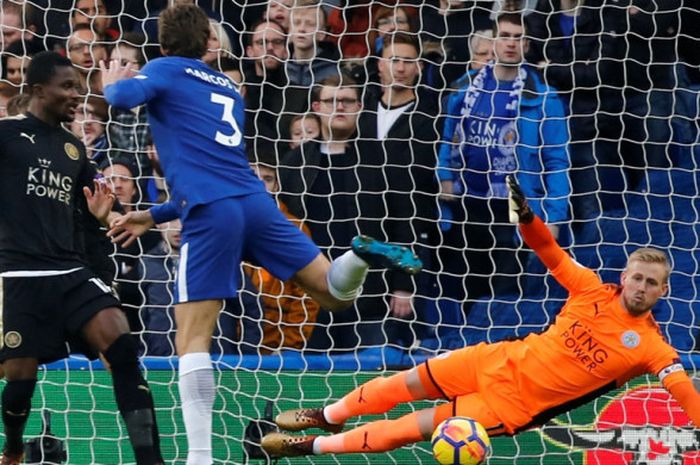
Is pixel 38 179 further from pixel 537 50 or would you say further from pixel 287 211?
pixel 537 50

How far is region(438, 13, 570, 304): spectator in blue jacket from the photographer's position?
30.1 feet

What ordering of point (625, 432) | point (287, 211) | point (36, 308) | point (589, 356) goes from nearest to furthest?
point (36, 308) → point (589, 356) → point (625, 432) → point (287, 211)

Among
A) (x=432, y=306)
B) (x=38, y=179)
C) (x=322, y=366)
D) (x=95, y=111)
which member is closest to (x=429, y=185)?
(x=432, y=306)

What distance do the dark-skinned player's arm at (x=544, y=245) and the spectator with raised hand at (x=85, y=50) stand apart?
2.94m

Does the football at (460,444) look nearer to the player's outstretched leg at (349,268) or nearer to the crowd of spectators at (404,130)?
the player's outstretched leg at (349,268)

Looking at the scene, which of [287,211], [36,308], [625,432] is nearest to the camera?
[36,308]

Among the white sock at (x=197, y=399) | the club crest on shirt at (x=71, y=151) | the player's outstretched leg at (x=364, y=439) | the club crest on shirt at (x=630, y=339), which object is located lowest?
the player's outstretched leg at (x=364, y=439)

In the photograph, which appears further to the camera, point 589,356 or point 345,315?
point 345,315

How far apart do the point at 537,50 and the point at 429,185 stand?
1.18 meters

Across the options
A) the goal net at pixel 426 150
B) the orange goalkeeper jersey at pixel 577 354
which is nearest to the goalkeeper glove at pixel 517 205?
the orange goalkeeper jersey at pixel 577 354

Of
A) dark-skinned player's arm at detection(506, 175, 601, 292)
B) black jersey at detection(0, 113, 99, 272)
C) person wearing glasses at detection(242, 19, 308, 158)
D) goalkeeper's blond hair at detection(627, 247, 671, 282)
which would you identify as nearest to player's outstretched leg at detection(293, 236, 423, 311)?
dark-skinned player's arm at detection(506, 175, 601, 292)

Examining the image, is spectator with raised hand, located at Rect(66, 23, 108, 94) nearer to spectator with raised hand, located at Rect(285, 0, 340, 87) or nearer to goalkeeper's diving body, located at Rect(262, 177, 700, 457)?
spectator with raised hand, located at Rect(285, 0, 340, 87)

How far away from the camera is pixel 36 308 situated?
689 cm

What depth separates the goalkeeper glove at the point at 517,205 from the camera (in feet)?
23.8
